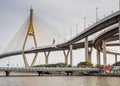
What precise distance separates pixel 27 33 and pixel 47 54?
4091 centimetres

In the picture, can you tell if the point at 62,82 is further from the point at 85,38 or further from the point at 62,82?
the point at 85,38

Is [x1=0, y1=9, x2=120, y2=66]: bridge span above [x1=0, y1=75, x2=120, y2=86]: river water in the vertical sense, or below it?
above

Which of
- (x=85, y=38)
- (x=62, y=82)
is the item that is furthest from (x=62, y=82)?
(x=85, y=38)

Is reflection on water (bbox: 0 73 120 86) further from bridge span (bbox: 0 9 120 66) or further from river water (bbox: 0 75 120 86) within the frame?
bridge span (bbox: 0 9 120 66)

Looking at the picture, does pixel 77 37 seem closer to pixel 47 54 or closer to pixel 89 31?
pixel 89 31

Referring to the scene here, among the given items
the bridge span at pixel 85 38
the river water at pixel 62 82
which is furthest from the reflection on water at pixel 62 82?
the bridge span at pixel 85 38

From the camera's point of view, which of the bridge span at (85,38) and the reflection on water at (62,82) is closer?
the reflection on water at (62,82)

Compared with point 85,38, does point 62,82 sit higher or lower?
lower

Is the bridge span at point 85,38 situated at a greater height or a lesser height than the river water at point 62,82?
greater

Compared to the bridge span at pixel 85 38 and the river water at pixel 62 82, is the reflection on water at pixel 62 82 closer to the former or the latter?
the river water at pixel 62 82

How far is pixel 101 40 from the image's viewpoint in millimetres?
106062

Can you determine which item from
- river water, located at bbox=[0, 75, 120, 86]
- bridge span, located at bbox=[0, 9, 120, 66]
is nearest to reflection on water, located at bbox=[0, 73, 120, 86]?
river water, located at bbox=[0, 75, 120, 86]

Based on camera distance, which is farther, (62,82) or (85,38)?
(85,38)

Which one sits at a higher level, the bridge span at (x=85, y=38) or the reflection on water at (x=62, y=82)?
the bridge span at (x=85, y=38)
